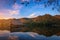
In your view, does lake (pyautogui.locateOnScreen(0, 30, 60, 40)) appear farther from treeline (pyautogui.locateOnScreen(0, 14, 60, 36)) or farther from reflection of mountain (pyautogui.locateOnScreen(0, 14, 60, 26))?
reflection of mountain (pyautogui.locateOnScreen(0, 14, 60, 26))

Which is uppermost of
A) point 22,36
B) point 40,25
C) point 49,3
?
point 49,3

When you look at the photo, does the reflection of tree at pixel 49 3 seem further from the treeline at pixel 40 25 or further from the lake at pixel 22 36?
the lake at pixel 22 36

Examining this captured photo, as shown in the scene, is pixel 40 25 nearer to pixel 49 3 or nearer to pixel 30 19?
pixel 30 19

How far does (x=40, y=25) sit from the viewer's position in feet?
7.13

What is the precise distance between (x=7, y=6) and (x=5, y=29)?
1.16 feet

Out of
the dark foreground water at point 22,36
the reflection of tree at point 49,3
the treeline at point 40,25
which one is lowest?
the dark foreground water at point 22,36

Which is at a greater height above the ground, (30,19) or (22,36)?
(30,19)

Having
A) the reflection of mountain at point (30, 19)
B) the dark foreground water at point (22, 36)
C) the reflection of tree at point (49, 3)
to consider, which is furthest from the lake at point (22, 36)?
the reflection of tree at point (49, 3)

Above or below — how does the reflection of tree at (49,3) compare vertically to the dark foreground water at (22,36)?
above

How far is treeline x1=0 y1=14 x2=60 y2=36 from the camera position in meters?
2.16

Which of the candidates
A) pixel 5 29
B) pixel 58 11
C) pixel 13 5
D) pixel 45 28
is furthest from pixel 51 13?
pixel 5 29

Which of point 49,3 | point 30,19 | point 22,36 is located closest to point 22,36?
point 22,36

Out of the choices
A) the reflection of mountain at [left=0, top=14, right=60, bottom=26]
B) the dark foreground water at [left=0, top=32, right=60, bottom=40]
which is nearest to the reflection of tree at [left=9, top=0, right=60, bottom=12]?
the reflection of mountain at [left=0, top=14, right=60, bottom=26]

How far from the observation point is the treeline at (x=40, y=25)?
7.08ft
